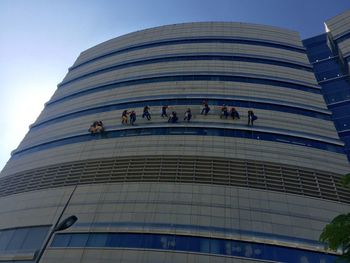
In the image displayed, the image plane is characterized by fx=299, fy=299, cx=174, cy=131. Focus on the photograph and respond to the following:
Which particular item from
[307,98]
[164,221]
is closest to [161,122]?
[164,221]

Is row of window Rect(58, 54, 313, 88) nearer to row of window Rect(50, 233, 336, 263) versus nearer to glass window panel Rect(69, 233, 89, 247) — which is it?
row of window Rect(50, 233, 336, 263)

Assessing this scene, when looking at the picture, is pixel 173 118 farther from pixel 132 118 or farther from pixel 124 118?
pixel 124 118

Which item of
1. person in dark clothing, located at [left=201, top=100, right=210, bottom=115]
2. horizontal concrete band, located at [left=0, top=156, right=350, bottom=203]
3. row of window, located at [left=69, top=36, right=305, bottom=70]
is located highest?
row of window, located at [left=69, top=36, right=305, bottom=70]

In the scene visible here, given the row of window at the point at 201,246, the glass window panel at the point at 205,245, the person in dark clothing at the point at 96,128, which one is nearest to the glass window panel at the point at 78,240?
the row of window at the point at 201,246

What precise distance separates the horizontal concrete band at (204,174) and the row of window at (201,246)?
176 inches

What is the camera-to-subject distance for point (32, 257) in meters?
20.0

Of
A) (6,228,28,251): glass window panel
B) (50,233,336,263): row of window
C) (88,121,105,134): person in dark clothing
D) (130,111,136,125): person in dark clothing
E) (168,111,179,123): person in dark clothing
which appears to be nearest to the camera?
(50,233,336,263): row of window

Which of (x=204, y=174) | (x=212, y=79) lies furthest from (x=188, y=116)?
(x=212, y=79)

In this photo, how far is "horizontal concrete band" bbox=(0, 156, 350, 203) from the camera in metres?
21.8

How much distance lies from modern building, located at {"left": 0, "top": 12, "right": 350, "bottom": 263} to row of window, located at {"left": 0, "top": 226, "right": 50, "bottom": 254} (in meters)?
0.10

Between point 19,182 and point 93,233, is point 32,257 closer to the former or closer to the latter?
point 93,233

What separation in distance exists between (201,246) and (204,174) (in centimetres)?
570

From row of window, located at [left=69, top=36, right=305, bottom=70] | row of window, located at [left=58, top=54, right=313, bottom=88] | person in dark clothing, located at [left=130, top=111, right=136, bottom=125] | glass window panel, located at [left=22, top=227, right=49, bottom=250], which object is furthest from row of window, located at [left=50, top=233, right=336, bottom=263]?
row of window, located at [left=69, top=36, right=305, bottom=70]

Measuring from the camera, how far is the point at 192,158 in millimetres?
23906
